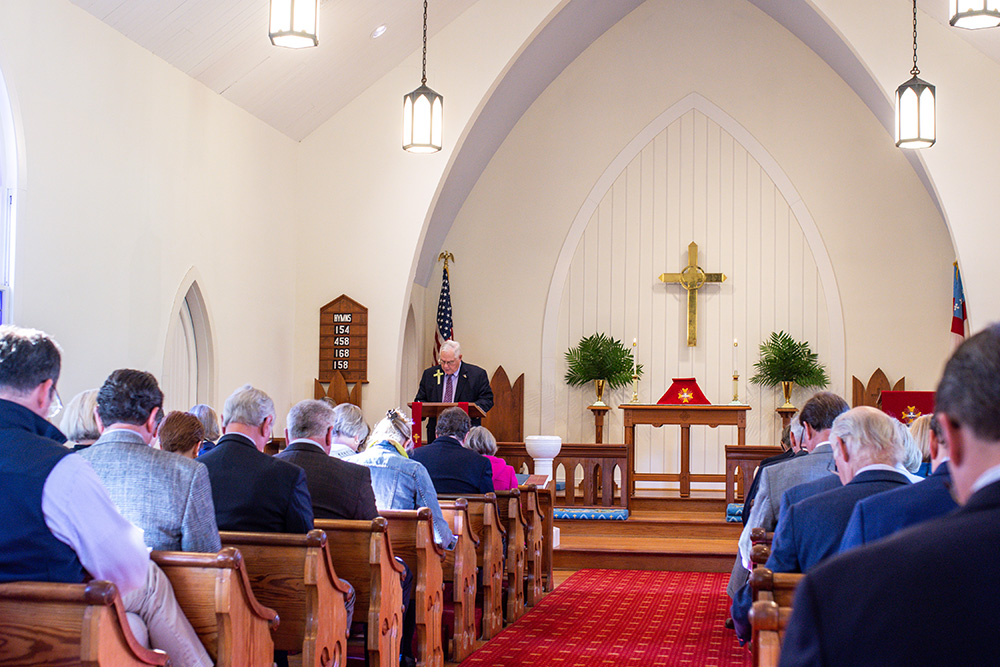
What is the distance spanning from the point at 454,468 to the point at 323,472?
1.63 meters

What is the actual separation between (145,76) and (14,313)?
89.0 inches

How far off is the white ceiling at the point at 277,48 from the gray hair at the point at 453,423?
3358 millimetres

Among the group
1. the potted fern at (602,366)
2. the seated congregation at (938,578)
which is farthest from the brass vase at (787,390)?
the seated congregation at (938,578)

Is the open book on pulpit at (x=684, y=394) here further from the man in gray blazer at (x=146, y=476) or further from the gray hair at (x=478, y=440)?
the man in gray blazer at (x=146, y=476)

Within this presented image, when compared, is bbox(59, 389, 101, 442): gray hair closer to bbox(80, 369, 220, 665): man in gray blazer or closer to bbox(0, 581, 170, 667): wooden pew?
bbox(80, 369, 220, 665): man in gray blazer

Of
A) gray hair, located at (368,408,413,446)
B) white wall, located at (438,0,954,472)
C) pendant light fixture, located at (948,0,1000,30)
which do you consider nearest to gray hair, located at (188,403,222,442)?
gray hair, located at (368,408,413,446)

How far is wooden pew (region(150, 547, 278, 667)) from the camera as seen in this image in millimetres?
2801

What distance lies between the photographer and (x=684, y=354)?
37.4ft

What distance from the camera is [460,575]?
16.6 feet

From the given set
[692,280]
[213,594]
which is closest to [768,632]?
[213,594]

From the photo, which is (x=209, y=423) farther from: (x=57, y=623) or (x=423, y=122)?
(x=423, y=122)

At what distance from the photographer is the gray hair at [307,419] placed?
13.9 ft

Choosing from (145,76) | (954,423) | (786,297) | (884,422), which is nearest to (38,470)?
(954,423)

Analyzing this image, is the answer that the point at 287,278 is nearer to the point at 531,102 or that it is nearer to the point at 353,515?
Answer: the point at 531,102
